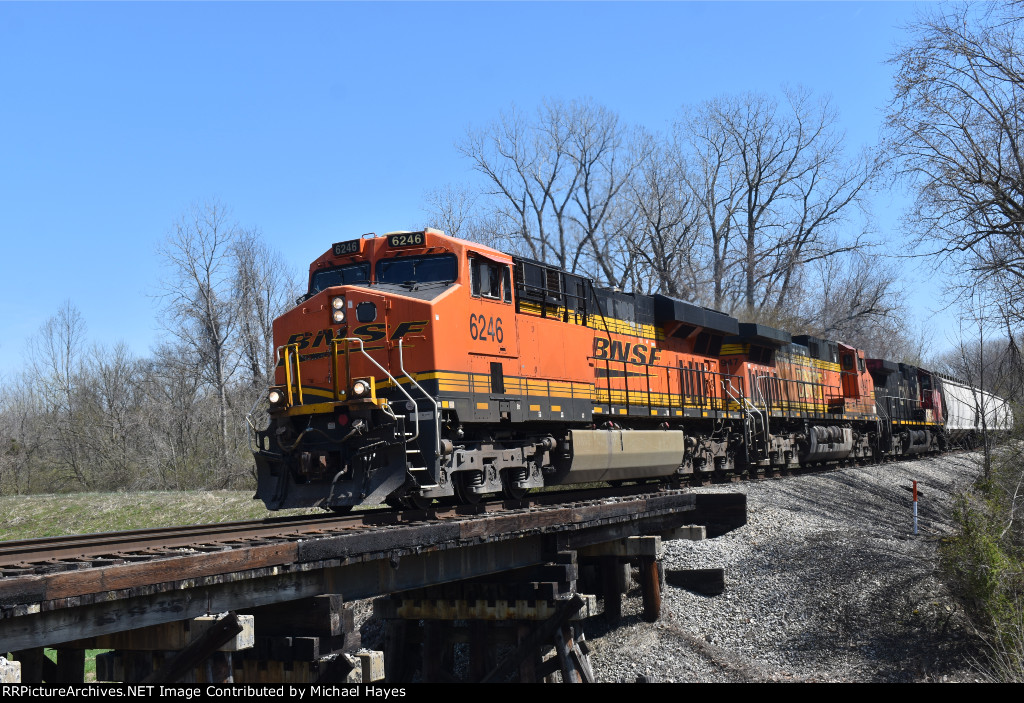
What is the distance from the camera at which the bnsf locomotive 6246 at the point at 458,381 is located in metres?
10.0

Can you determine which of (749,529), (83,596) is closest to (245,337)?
(749,529)

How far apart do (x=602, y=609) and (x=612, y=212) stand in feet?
97.1

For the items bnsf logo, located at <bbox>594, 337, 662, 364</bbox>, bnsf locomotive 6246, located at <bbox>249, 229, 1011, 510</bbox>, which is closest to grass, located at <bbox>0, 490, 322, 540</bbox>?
bnsf logo, located at <bbox>594, 337, 662, 364</bbox>

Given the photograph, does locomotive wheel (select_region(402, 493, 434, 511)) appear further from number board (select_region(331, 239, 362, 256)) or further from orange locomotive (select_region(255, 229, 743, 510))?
number board (select_region(331, 239, 362, 256))

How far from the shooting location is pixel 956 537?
12461 mm

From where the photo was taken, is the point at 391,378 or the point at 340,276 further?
the point at 340,276

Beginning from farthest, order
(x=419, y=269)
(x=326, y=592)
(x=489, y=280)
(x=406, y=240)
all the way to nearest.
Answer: (x=489, y=280) → (x=406, y=240) → (x=419, y=269) → (x=326, y=592)

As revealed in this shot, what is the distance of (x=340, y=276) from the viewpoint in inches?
464

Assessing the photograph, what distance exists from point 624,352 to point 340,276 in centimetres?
567

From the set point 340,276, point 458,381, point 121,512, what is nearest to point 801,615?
point 458,381

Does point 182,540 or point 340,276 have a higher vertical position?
point 340,276

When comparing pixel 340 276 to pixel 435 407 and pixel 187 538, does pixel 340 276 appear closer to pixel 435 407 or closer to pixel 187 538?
pixel 435 407

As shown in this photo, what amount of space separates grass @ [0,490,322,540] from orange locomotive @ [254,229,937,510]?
972cm

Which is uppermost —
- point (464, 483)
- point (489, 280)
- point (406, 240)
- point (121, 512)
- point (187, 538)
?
point (406, 240)
